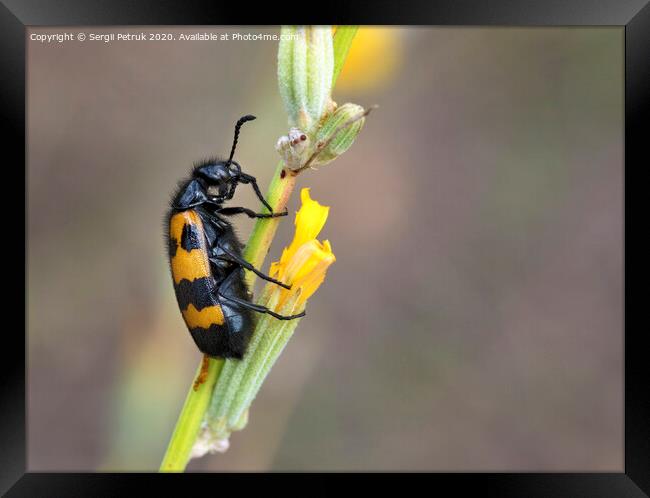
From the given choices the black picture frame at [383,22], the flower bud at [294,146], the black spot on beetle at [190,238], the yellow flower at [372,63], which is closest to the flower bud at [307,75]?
the flower bud at [294,146]

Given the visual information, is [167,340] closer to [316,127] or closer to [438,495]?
[438,495]

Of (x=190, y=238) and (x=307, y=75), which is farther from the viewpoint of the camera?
(x=190, y=238)

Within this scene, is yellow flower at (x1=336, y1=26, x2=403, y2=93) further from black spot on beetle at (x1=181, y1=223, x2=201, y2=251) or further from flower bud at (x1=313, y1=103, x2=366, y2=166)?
flower bud at (x1=313, y1=103, x2=366, y2=166)

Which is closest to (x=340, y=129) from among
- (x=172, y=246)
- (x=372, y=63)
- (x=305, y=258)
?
(x=305, y=258)

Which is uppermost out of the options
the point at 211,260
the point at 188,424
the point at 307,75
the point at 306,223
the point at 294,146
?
the point at 307,75

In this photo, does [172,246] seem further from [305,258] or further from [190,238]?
[305,258]

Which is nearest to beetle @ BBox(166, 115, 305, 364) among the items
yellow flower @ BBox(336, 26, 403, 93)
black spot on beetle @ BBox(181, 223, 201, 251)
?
black spot on beetle @ BBox(181, 223, 201, 251)
